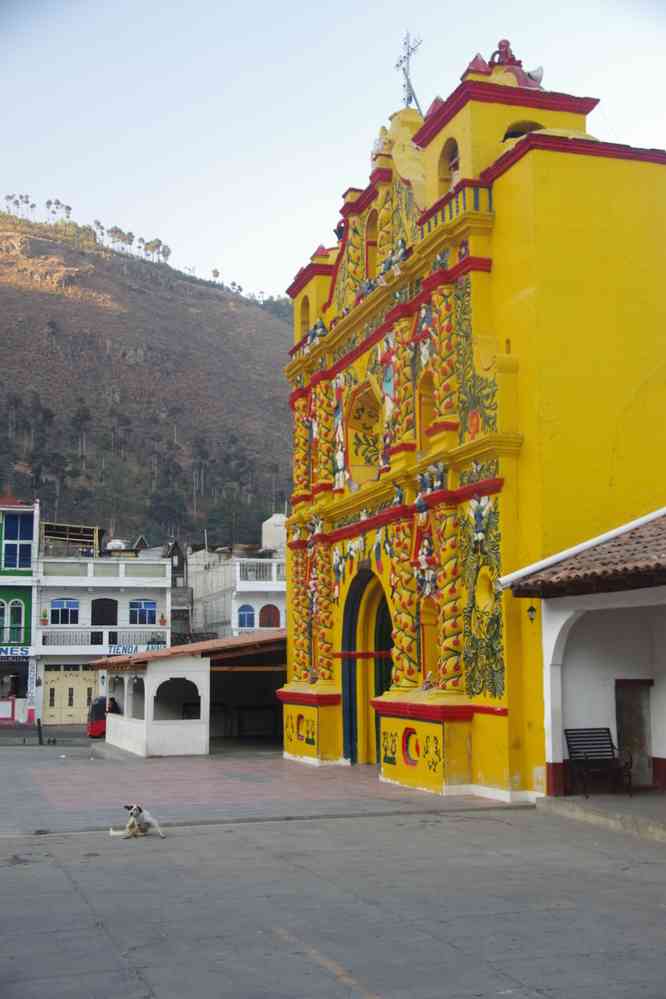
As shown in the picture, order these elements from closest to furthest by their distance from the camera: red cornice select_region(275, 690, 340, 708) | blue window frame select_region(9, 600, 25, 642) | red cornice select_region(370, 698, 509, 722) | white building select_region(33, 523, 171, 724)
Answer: red cornice select_region(370, 698, 509, 722) < red cornice select_region(275, 690, 340, 708) < blue window frame select_region(9, 600, 25, 642) < white building select_region(33, 523, 171, 724)

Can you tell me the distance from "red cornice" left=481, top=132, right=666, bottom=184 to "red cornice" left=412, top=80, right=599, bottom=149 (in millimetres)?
1275

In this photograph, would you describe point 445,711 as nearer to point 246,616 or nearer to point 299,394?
point 299,394

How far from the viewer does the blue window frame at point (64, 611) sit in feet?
160

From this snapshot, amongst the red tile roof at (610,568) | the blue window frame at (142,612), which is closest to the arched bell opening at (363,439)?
the red tile roof at (610,568)

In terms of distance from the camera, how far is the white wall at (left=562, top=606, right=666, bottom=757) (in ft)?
53.9

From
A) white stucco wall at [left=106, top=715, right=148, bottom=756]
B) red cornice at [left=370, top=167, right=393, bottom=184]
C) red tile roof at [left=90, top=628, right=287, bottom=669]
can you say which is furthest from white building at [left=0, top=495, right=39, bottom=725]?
red cornice at [left=370, top=167, right=393, bottom=184]

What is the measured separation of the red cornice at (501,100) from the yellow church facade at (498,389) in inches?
1.0

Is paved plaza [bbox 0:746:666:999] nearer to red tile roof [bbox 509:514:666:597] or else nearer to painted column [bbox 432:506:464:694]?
painted column [bbox 432:506:464:694]

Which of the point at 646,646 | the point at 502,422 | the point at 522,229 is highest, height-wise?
the point at 522,229

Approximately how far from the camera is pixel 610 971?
293 inches

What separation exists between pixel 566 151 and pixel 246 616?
34788 mm

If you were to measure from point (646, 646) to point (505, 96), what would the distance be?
29.6 feet

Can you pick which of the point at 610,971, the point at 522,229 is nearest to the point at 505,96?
the point at 522,229

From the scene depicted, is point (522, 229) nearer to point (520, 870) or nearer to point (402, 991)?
point (520, 870)
